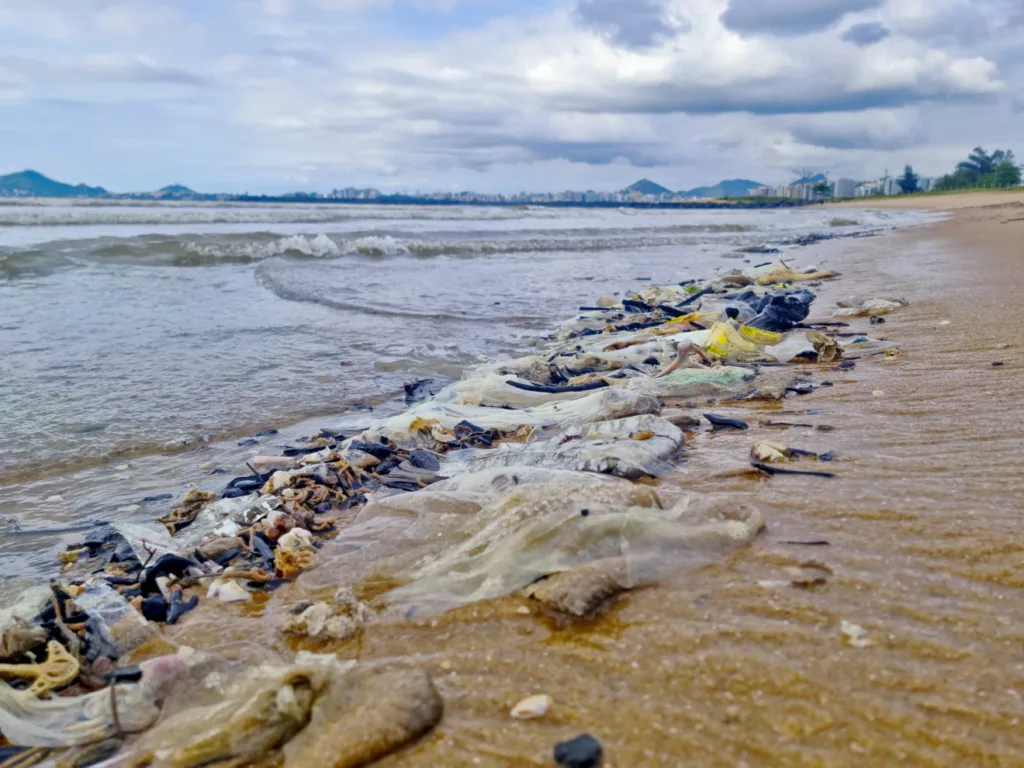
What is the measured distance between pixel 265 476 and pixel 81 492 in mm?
1227

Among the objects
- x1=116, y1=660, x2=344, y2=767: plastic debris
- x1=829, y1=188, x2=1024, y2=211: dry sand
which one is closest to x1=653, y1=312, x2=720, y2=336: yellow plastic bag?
x1=116, y1=660, x2=344, y2=767: plastic debris

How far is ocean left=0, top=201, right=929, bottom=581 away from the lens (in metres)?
4.97

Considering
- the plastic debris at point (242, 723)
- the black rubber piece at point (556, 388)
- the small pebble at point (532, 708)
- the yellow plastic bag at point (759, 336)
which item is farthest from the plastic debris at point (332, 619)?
the yellow plastic bag at point (759, 336)

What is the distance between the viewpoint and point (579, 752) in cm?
173

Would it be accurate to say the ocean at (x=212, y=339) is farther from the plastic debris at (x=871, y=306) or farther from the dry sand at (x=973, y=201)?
the dry sand at (x=973, y=201)

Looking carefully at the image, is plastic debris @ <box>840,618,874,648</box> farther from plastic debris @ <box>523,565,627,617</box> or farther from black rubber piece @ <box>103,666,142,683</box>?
black rubber piece @ <box>103,666,142,683</box>

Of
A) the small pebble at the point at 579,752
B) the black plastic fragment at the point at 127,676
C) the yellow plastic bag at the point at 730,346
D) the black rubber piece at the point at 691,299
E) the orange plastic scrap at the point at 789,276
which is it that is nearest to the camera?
the small pebble at the point at 579,752

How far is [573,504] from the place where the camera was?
2891 mm

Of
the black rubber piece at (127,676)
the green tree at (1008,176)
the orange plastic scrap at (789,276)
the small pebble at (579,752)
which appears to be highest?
the green tree at (1008,176)

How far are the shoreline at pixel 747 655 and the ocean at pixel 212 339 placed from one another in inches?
99.6

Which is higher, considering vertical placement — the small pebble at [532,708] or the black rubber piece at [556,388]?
the black rubber piece at [556,388]

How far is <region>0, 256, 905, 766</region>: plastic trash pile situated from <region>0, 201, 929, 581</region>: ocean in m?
0.81

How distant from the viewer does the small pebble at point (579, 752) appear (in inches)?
67.2

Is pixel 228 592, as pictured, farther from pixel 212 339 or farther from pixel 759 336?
pixel 212 339
